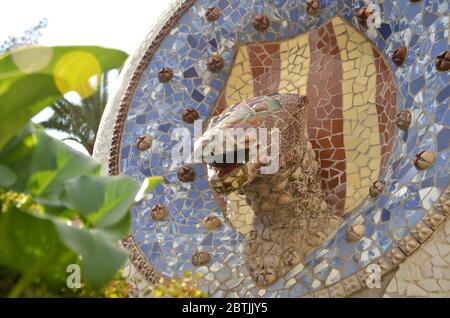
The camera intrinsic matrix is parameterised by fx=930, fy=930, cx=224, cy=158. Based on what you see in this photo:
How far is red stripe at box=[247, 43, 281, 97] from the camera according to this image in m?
6.13

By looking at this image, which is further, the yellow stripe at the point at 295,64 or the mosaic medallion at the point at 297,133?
the yellow stripe at the point at 295,64

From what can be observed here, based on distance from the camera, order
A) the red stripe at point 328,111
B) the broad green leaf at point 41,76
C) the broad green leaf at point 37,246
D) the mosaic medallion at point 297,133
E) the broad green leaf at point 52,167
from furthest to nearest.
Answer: the red stripe at point 328,111
the mosaic medallion at point 297,133
the broad green leaf at point 52,167
the broad green leaf at point 41,76
the broad green leaf at point 37,246

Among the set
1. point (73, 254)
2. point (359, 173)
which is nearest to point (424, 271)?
point (359, 173)

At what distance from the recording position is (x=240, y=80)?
6.21m

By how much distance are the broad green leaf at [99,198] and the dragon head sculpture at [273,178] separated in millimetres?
1951

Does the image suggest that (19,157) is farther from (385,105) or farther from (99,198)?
(385,105)

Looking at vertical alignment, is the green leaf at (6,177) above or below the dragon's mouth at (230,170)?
above

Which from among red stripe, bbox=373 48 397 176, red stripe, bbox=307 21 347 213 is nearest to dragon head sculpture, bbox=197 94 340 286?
red stripe, bbox=307 21 347 213

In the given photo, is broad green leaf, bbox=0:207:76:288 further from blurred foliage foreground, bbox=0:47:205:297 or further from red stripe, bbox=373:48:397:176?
red stripe, bbox=373:48:397:176

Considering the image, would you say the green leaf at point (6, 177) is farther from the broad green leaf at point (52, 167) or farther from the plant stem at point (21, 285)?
the plant stem at point (21, 285)

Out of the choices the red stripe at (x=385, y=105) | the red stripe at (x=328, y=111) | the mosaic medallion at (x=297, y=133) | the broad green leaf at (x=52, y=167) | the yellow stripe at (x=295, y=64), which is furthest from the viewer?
the yellow stripe at (x=295, y=64)

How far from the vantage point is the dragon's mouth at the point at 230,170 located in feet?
15.7

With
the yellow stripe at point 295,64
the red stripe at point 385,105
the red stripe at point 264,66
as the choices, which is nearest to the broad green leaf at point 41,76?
the red stripe at point 385,105

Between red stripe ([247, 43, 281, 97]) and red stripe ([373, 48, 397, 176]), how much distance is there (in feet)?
2.51
